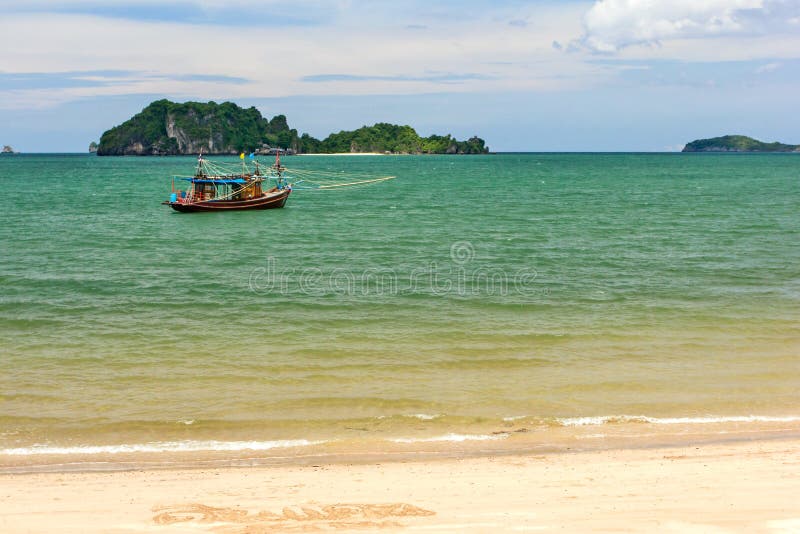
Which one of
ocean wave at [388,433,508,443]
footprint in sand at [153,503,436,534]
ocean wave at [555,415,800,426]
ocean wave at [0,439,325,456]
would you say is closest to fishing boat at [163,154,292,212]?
ocean wave at [0,439,325,456]

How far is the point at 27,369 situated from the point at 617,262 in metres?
20.4

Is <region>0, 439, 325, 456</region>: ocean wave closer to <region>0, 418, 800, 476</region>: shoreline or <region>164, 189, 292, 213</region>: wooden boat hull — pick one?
<region>0, 418, 800, 476</region>: shoreline

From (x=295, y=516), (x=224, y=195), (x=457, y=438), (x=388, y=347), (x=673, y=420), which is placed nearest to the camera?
(x=295, y=516)

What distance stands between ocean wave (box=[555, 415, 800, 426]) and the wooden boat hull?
1648 inches

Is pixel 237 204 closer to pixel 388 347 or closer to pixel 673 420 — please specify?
pixel 388 347

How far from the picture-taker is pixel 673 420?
12469mm

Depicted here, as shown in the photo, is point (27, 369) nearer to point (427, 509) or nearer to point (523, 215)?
point (427, 509)

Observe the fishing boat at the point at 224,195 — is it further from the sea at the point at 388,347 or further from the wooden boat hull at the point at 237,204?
the sea at the point at 388,347

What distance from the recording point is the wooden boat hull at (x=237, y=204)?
5059 centimetres

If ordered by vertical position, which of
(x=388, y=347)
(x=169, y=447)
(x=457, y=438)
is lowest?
(x=169, y=447)

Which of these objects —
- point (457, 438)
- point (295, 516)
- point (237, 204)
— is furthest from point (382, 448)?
point (237, 204)

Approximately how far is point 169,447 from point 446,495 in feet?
15.5

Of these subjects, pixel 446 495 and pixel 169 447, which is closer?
pixel 446 495

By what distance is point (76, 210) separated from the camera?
52.1m
